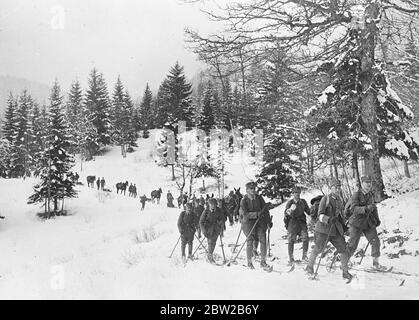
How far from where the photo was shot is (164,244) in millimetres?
16109

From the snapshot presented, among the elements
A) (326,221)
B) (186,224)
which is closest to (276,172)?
(186,224)

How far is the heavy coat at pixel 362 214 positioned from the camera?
25.2 ft

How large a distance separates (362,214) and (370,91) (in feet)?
11.6

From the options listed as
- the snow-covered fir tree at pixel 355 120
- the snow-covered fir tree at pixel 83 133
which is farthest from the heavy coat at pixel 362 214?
the snow-covered fir tree at pixel 83 133

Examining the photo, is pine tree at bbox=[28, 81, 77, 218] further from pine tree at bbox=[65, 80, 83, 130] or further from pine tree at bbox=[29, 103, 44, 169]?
pine tree at bbox=[65, 80, 83, 130]

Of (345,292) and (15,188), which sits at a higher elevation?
(15,188)

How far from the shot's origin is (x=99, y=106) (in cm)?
6625

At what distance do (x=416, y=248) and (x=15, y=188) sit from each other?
1514 inches

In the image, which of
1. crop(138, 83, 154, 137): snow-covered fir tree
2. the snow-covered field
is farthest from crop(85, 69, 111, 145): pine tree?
the snow-covered field

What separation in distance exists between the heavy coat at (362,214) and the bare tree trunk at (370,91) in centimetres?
229

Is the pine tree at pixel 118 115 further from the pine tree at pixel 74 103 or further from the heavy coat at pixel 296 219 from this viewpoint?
the heavy coat at pixel 296 219
